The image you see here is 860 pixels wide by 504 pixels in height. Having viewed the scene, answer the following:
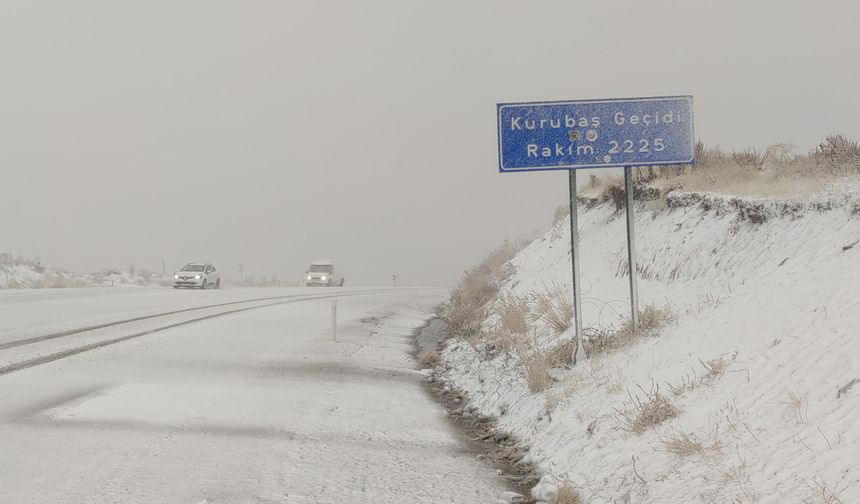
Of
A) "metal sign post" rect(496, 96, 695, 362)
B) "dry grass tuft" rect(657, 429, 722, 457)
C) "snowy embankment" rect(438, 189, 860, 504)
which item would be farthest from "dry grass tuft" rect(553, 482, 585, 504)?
"metal sign post" rect(496, 96, 695, 362)

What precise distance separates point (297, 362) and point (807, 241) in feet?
27.4

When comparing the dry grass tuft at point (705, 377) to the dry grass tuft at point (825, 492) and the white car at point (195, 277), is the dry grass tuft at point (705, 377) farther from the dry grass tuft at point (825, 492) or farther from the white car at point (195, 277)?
the white car at point (195, 277)

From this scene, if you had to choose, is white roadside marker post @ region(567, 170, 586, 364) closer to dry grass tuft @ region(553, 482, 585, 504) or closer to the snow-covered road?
the snow-covered road

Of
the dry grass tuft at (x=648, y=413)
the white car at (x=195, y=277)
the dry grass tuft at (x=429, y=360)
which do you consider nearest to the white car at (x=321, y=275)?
the white car at (x=195, y=277)

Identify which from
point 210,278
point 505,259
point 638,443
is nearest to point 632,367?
point 638,443

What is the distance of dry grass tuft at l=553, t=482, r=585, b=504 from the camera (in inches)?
213

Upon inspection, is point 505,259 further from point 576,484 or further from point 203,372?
point 576,484

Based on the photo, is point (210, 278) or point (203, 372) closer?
point (203, 372)

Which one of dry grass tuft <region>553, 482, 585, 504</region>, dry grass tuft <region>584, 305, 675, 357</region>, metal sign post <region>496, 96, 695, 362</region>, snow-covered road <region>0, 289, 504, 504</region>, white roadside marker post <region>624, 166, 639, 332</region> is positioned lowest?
dry grass tuft <region>553, 482, 585, 504</region>

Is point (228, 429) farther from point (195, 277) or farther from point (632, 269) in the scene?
point (195, 277)

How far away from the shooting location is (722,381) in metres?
6.16

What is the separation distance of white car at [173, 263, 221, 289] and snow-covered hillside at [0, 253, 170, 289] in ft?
18.1

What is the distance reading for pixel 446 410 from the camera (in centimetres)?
948

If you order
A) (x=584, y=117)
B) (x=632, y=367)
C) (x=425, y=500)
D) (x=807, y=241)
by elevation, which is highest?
(x=584, y=117)
